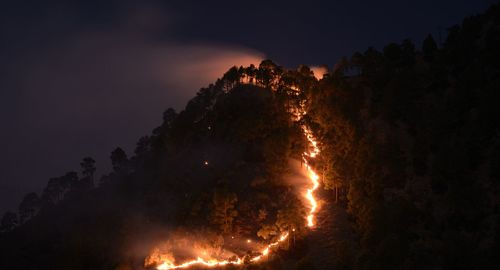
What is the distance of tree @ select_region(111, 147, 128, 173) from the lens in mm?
Answer: 125938

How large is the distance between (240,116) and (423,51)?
26.1m

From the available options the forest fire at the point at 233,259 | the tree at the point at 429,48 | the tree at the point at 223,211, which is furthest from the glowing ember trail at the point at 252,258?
the tree at the point at 429,48

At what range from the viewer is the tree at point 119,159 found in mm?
125938

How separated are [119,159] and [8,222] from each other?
3907 cm

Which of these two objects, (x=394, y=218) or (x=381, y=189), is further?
(x=381, y=189)

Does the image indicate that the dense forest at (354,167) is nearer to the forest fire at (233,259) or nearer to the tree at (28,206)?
the forest fire at (233,259)

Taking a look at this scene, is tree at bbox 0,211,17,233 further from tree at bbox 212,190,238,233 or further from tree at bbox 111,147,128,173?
tree at bbox 212,190,238,233

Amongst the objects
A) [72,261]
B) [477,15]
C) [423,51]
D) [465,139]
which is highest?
[477,15]

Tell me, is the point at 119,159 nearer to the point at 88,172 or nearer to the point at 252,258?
the point at 88,172

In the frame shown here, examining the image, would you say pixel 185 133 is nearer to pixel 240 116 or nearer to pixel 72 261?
pixel 240 116

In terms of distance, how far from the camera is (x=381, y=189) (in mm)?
39125

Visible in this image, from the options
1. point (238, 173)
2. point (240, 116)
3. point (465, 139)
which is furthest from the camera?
point (240, 116)

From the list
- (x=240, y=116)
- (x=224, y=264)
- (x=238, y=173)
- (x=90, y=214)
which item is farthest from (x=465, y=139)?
(x=90, y=214)

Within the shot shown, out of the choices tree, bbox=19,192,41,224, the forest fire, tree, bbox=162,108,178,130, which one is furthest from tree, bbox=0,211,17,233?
the forest fire
